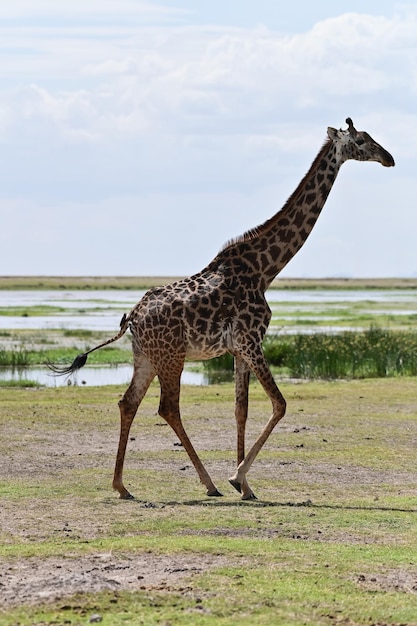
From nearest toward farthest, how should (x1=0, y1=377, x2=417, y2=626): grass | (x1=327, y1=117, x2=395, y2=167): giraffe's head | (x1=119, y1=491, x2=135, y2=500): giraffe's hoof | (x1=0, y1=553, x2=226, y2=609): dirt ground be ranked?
(x1=0, y1=377, x2=417, y2=626): grass
(x1=0, y1=553, x2=226, y2=609): dirt ground
(x1=119, y1=491, x2=135, y2=500): giraffe's hoof
(x1=327, y1=117, x2=395, y2=167): giraffe's head

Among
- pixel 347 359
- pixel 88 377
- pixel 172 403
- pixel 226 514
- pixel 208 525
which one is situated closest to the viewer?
pixel 208 525

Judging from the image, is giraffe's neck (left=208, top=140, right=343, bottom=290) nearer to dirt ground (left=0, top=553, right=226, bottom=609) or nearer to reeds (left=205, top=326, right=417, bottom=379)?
dirt ground (left=0, top=553, right=226, bottom=609)

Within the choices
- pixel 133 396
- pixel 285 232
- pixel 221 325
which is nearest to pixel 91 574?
pixel 133 396

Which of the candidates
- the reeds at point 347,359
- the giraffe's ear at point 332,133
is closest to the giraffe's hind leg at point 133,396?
the giraffe's ear at point 332,133

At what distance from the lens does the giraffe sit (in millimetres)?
11547

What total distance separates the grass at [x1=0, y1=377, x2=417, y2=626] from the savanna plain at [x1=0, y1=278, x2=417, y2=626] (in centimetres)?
2

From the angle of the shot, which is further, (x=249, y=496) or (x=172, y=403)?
(x=172, y=403)

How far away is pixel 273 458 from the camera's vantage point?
45.3ft

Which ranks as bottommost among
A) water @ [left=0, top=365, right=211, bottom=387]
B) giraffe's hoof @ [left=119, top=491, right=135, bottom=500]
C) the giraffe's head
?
giraffe's hoof @ [left=119, top=491, right=135, bottom=500]

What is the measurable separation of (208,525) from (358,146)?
175 inches

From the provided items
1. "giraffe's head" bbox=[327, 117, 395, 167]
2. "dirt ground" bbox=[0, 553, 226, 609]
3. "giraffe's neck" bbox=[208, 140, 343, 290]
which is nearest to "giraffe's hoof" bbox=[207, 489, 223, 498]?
"giraffe's neck" bbox=[208, 140, 343, 290]

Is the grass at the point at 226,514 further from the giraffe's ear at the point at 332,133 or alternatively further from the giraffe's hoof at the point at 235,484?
the giraffe's ear at the point at 332,133

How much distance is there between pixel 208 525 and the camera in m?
9.79

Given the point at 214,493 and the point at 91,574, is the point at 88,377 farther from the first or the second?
the point at 91,574
